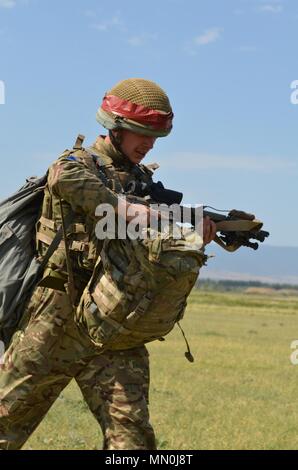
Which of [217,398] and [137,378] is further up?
[137,378]

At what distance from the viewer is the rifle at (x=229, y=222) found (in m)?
5.41

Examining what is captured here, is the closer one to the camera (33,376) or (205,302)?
(33,376)

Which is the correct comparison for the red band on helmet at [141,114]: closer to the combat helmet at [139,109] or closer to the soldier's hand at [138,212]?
the combat helmet at [139,109]

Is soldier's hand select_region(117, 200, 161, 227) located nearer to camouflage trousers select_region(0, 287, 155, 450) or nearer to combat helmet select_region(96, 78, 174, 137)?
combat helmet select_region(96, 78, 174, 137)

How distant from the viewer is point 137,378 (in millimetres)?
5508

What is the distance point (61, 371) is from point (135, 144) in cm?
138

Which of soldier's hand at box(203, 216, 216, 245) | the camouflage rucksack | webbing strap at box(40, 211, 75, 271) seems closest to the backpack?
webbing strap at box(40, 211, 75, 271)

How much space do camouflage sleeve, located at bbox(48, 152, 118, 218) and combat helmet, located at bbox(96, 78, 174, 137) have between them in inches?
17.3

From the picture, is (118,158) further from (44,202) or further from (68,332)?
(68,332)

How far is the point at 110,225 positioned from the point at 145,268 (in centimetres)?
A: 31

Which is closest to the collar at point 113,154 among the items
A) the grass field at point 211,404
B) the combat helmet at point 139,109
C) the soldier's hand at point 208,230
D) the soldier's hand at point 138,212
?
the combat helmet at point 139,109

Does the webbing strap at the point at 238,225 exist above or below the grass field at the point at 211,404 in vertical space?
above
